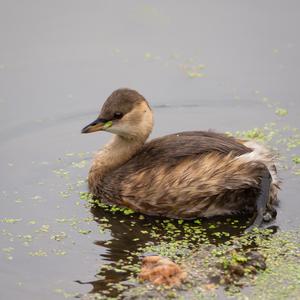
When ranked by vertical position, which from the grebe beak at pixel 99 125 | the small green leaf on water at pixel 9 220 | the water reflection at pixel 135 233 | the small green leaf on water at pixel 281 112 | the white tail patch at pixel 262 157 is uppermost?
the grebe beak at pixel 99 125

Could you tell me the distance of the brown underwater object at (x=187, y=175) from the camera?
791cm

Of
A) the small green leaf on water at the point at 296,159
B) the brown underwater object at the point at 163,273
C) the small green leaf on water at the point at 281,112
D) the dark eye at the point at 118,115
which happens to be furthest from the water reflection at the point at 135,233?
the small green leaf on water at the point at 281,112

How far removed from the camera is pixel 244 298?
21.1ft

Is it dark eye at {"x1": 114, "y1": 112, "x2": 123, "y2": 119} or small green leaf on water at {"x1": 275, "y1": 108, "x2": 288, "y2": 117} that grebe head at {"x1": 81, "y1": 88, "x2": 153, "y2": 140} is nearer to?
dark eye at {"x1": 114, "y1": 112, "x2": 123, "y2": 119}

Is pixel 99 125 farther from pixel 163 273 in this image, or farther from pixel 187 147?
pixel 163 273

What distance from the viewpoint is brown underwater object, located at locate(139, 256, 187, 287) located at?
6.57 meters

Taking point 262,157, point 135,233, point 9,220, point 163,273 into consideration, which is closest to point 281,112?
point 262,157

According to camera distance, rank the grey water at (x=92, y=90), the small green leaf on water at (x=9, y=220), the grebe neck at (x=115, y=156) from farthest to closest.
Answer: the grebe neck at (x=115, y=156), the small green leaf on water at (x=9, y=220), the grey water at (x=92, y=90)

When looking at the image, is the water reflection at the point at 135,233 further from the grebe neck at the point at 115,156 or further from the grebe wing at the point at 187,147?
the grebe wing at the point at 187,147

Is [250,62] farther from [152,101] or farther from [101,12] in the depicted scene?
[101,12]

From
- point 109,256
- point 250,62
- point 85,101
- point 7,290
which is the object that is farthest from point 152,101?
point 7,290

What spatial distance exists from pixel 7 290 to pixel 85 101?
13.9ft

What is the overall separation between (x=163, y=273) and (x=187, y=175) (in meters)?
1.55

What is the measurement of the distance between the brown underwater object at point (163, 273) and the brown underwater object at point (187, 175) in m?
1.31
